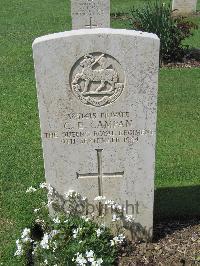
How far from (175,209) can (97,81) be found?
209 centimetres

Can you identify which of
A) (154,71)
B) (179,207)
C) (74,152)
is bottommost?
(179,207)

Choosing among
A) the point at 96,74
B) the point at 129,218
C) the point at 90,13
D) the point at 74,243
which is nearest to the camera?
the point at 96,74

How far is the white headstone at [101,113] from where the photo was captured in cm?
372

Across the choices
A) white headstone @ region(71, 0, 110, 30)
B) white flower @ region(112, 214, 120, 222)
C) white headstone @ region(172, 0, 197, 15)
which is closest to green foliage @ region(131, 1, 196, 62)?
white headstone @ region(71, 0, 110, 30)

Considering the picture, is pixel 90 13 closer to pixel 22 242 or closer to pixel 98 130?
pixel 98 130

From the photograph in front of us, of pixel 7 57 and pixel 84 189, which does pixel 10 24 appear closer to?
pixel 7 57

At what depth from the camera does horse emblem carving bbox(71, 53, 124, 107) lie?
149 inches

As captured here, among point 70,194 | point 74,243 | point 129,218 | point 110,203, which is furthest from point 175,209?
point 74,243

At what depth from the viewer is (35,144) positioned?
696 cm

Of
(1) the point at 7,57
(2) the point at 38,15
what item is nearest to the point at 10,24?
(2) the point at 38,15

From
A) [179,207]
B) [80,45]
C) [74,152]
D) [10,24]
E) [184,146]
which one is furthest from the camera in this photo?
[10,24]

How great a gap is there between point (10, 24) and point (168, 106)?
8.49 metres

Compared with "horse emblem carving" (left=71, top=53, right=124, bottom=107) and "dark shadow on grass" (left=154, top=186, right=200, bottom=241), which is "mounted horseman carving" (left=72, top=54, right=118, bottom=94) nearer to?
"horse emblem carving" (left=71, top=53, right=124, bottom=107)

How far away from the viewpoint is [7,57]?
443 inches
